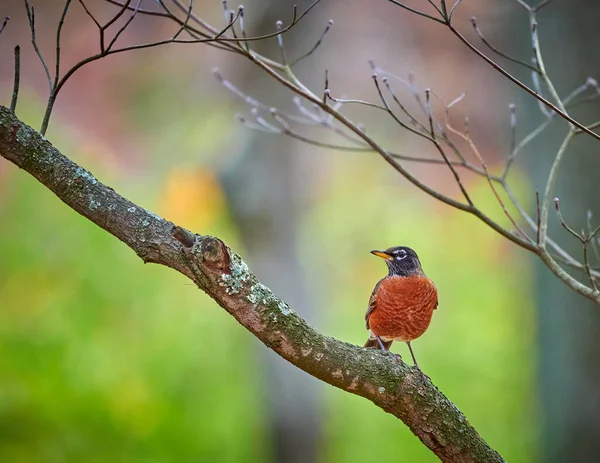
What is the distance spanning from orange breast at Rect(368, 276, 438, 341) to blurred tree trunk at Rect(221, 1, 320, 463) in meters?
2.27

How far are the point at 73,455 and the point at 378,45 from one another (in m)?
4.67

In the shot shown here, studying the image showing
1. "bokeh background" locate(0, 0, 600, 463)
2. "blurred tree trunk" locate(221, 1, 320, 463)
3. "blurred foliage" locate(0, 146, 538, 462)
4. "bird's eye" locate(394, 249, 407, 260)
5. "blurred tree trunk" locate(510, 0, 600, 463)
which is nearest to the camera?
"bird's eye" locate(394, 249, 407, 260)

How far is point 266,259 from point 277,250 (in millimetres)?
105

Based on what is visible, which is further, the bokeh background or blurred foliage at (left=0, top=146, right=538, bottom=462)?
blurred foliage at (left=0, top=146, right=538, bottom=462)

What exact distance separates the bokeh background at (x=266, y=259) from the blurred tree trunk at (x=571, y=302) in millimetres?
12

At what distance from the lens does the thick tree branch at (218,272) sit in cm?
163

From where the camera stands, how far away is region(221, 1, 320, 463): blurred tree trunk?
4844 mm

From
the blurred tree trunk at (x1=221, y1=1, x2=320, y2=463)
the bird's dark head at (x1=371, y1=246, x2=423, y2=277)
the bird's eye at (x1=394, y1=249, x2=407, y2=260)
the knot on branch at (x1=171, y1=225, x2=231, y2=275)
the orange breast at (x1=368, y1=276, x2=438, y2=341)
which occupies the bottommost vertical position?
the knot on branch at (x1=171, y1=225, x2=231, y2=275)

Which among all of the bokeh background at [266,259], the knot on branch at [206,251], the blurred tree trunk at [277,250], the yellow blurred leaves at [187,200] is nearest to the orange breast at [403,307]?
the knot on branch at [206,251]

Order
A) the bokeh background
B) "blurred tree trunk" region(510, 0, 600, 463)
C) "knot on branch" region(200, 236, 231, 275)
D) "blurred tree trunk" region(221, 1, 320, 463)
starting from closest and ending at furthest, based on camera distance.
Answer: "knot on branch" region(200, 236, 231, 275), "blurred tree trunk" region(510, 0, 600, 463), the bokeh background, "blurred tree trunk" region(221, 1, 320, 463)

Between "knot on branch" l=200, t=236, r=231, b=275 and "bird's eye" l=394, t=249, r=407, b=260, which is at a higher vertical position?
"bird's eye" l=394, t=249, r=407, b=260

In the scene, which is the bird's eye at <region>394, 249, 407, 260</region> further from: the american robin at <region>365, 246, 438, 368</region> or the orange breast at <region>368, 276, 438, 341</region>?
the orange breast at <region>368, 276, 438, 341</region>

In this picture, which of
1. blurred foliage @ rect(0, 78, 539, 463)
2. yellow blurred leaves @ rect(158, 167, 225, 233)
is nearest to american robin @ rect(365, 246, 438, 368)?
blurred foliage @ rect(0, 78, 539, 463)

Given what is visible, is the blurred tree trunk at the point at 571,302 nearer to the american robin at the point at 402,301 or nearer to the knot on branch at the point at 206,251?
the american robin at the point at 402,301
